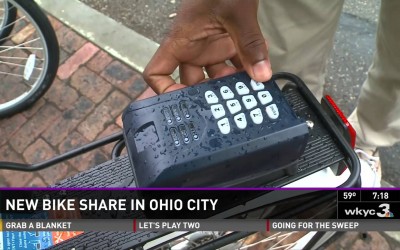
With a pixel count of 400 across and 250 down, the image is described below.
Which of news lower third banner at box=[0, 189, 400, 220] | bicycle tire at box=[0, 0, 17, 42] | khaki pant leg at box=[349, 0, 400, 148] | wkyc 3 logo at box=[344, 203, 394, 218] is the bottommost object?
wkyc 3 logo at box=[344, 203, 394, 218]

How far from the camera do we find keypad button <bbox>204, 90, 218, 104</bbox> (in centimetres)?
89

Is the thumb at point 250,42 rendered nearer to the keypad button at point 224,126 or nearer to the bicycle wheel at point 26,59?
the keypad button at point 224,126

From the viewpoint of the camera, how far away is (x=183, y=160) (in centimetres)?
81

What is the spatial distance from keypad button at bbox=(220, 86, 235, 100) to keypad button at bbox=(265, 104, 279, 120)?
74 mm

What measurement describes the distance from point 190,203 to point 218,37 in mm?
429

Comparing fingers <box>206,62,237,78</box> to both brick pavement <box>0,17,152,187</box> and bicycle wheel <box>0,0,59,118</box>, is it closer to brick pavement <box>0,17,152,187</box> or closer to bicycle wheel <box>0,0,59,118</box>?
brick pavement <box>0,17,152,187</box>

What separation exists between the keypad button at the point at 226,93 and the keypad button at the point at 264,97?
A: 5cm

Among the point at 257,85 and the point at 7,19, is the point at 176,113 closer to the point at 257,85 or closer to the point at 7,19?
the point at 257,85

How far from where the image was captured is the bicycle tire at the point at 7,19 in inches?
83.6

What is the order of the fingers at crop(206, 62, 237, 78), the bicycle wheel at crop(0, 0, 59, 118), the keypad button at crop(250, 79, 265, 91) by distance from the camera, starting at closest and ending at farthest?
1. the keypad button at crop(250, 79, 265, 91)
2. the fingers at crop(206, 62, 237, 78)
3. the bicycle wheel at crop(0, 0, 59, 118)

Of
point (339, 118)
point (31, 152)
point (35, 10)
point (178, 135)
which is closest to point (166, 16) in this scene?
point (35, 10)

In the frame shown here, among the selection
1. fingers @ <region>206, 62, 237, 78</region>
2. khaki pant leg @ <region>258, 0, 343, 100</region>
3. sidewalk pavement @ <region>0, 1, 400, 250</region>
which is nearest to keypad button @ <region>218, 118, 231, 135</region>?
fingers @ <region>206, 62, 237, 78</region>

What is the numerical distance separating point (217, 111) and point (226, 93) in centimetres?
5

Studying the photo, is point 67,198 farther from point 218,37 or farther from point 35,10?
point 35,10
